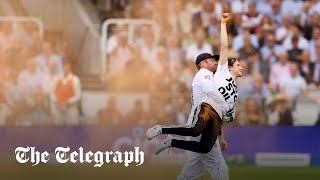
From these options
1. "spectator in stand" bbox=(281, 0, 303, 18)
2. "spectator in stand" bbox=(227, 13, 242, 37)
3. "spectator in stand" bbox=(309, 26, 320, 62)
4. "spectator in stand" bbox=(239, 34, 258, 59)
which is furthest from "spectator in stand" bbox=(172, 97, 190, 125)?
"spectator in stand" bbox=(281, 0, 303, 18)

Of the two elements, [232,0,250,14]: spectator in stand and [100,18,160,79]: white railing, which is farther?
[232,0,250,14]: spectator in stand

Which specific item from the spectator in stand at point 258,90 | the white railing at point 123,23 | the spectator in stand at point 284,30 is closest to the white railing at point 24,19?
the white railing at point 123,23

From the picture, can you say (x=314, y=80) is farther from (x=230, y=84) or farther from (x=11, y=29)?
(x=230, y=84)

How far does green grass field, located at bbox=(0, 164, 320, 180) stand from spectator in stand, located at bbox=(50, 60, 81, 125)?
121 centimetres

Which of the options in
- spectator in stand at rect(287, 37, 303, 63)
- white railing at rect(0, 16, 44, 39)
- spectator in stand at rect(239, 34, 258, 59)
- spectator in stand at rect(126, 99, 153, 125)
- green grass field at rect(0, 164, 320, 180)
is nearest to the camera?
green grass field at rect(0, 164, 320, 180)

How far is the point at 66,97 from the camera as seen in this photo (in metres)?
20.5

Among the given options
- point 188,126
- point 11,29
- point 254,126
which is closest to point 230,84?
point 188,126

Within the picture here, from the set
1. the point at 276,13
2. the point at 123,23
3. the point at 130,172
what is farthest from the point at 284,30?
the point at 130,172

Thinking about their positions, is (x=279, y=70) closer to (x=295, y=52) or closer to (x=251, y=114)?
(x=295, y=52)

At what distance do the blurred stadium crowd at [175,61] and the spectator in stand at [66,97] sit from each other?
0.02m

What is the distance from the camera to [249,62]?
2117 cm

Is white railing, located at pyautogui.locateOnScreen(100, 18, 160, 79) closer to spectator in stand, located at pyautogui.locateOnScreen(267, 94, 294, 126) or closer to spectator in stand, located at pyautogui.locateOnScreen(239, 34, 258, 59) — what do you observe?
spectator in stand, located at pyautogui.locateOnScreen(239, 34, 258, 59)

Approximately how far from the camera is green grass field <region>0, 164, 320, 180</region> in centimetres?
1708

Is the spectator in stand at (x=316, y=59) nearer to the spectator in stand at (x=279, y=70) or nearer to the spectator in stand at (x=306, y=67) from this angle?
the spectator in stand at (x=306, y=67)
